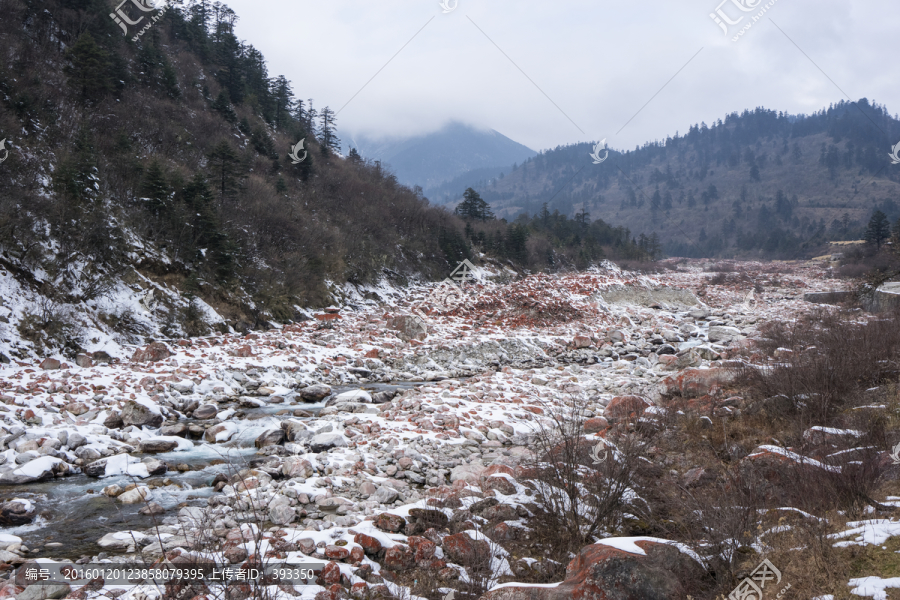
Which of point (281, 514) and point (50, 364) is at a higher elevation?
point (50, 364)

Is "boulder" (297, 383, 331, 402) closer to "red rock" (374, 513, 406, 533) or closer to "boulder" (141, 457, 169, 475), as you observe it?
"boulder" (141, 457, 169, 475)

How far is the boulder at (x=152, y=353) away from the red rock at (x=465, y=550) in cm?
1006

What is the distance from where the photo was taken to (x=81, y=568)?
413 cm

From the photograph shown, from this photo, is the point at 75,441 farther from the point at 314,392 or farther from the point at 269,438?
the point at 314,392

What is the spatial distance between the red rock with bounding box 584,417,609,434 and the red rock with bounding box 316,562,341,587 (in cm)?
517

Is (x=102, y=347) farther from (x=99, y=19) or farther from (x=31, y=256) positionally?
(x=99, y=19)

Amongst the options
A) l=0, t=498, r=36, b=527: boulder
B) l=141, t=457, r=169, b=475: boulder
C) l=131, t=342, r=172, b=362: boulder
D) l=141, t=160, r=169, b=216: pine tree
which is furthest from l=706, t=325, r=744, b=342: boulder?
l=141, t=160, r=169, b=216: pine tree

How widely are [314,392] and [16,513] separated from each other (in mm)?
6145

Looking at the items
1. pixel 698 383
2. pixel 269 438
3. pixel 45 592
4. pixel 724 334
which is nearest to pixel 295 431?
pixel 269 438

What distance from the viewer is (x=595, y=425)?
26.1 ft

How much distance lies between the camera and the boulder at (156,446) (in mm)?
7293

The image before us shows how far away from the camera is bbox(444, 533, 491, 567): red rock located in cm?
400

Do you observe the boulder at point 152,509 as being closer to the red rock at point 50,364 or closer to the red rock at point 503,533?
the red rock at point 503,533

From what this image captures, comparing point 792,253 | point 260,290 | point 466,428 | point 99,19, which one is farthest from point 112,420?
point 792,253
